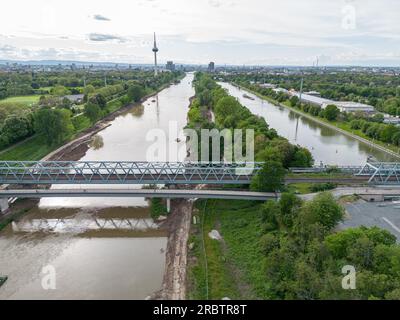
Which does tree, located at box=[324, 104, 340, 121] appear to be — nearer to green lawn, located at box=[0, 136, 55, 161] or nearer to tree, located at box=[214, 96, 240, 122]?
tree, located at box=[214, 96, 240, 122]

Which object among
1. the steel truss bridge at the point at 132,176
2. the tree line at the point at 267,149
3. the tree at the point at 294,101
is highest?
the tree at the point at 294,101

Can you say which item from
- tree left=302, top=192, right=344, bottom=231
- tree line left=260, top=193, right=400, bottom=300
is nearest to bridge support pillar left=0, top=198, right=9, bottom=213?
tree line left=260, top=193, right=400, bottom=300

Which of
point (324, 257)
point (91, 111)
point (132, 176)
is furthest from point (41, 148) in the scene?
point (324, 257)

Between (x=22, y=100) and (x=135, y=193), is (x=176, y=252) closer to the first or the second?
(x=135, y=193)

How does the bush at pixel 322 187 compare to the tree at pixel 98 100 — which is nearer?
the bush at pixel 322 187

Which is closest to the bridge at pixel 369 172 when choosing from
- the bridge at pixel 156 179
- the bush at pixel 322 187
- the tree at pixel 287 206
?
the bridge at pixel 156 179

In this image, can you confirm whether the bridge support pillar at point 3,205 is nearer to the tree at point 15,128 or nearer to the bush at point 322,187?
the tree at point 15,128
